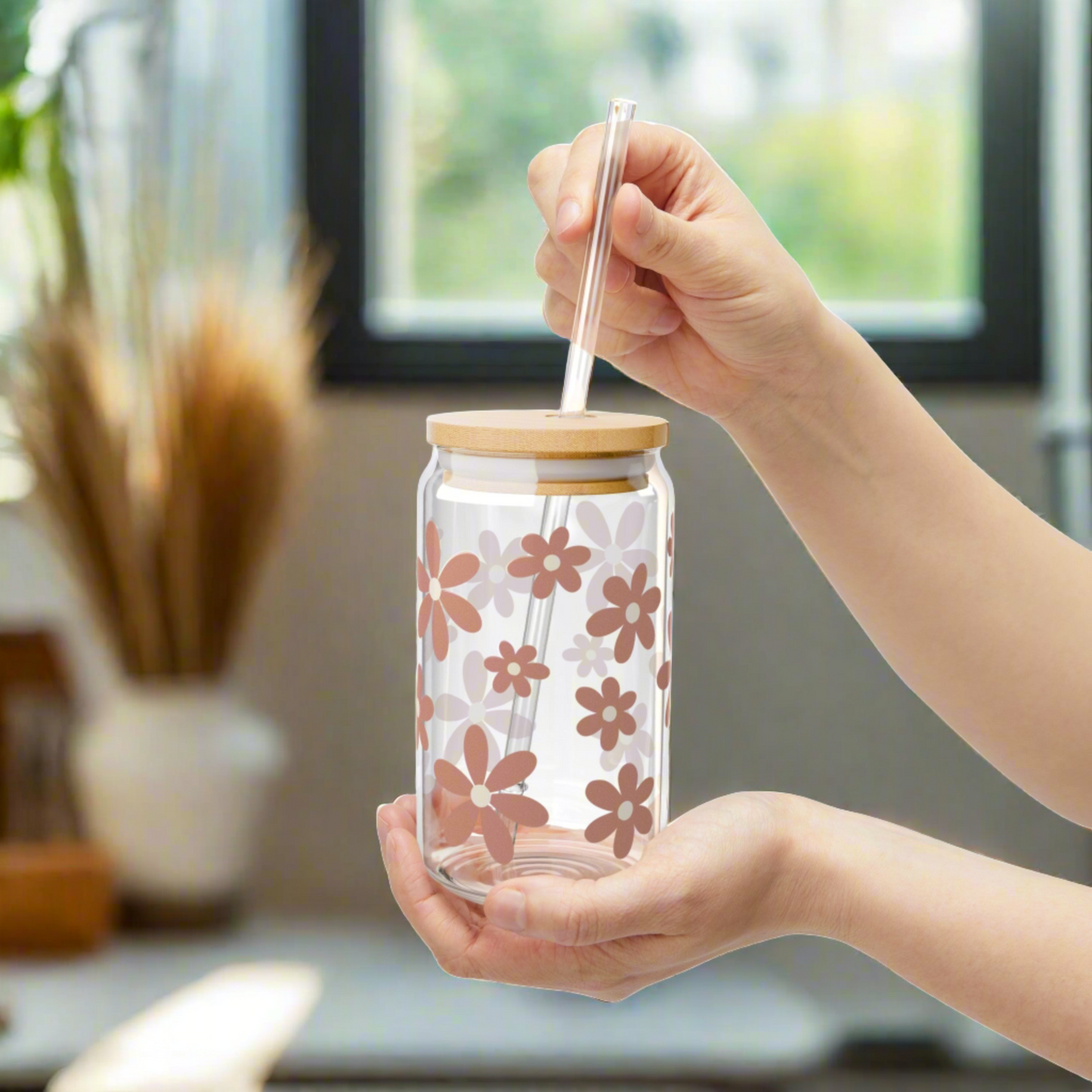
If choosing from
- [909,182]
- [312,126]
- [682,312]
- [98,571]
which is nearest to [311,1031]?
[98,571]

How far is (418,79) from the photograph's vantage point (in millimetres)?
1738

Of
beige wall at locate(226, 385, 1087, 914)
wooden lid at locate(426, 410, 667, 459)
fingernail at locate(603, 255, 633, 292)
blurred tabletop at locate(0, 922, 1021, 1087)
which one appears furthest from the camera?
beige wall at locate(226, 385, 1087, 914)

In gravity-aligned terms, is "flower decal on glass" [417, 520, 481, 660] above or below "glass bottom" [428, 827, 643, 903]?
above

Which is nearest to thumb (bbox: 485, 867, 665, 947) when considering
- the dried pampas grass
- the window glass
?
the dried pampas grass

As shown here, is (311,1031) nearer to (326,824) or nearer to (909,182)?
(326,824)

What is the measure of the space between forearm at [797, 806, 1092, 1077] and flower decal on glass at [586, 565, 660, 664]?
12cm

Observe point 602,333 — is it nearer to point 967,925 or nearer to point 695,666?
point 967,925

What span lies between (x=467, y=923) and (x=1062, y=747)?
32 centimetres

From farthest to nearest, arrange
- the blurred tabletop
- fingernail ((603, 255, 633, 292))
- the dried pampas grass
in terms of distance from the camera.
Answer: the dried pampas grass
the blurred tabletop
fingernail ((603, 255, 633, 292))

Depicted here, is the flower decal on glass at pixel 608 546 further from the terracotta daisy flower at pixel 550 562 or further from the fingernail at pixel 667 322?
the fingernail at pixel 667 322

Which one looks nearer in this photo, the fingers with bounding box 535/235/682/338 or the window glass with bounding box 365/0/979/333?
the fingers with bounding box 535/235/682/338

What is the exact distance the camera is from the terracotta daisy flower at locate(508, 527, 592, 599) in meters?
0.57

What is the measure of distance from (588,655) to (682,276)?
0.18 m

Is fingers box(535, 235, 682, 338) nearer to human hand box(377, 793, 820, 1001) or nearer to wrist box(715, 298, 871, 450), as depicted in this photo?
wrist box(715, 298, 871, 450)
